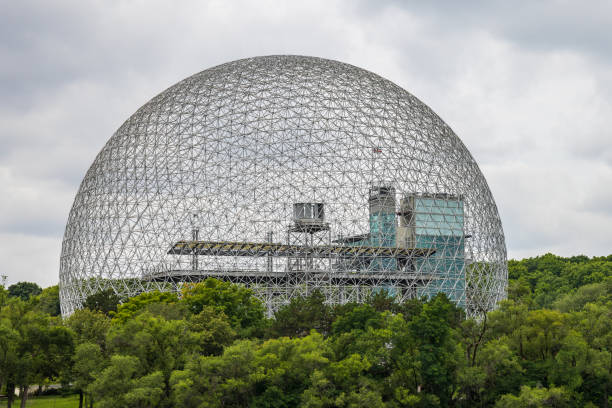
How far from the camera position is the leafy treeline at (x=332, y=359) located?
21.9 metres

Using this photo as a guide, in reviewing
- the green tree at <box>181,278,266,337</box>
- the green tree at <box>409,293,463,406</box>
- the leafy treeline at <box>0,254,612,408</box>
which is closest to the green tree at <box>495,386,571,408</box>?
the leafy treeline at <box>0,254,612,408</box>

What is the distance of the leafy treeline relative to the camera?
71.8ft

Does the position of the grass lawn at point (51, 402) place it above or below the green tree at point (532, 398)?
below

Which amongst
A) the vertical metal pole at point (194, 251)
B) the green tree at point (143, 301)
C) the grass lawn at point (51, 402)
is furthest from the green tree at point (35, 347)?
the vertical metal pole at point (194, 251)

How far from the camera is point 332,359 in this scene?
78.1 ft

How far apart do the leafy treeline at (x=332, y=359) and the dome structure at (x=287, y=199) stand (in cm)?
1048

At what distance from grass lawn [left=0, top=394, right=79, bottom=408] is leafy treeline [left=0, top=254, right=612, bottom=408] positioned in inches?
219

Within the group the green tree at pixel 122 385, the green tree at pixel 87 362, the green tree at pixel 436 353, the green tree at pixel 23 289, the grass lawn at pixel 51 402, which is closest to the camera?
the green tree at pixel 122 385

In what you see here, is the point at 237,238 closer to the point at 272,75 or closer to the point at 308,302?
the point at 308,302

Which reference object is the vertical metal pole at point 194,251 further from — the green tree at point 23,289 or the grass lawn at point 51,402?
the green tree at point 23,289

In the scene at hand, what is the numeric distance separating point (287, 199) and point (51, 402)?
17.8 meters

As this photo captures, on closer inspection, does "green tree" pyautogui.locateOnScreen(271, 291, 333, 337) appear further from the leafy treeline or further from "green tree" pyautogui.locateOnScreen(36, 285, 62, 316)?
"green tree" pyautogui.locateOnScreen(36, 285, 62, 316)

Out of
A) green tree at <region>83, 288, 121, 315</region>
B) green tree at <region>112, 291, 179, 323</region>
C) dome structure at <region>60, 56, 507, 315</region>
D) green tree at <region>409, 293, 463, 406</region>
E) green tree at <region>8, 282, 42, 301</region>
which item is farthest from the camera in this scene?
green tree at <region>8, 282, 42, 301</region>

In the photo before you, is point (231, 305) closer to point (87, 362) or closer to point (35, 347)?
point (87, 362)
